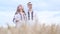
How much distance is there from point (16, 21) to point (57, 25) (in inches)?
70.6

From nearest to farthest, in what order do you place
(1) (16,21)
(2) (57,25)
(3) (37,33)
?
(3) (37,33)
(2) (57,25)
(1) (16,21)

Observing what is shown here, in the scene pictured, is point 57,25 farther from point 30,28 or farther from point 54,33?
point 30,28

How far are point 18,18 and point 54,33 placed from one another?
2.09m

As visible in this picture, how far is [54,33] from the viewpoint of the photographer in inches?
202

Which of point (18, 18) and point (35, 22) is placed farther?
point (18, 18)

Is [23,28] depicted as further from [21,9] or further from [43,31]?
[21,9]

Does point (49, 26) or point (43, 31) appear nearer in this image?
point (43, 31)

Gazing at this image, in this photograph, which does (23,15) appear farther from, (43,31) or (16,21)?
(43,31)

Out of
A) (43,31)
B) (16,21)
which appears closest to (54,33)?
(43,31)

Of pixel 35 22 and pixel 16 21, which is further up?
pixel 35 22

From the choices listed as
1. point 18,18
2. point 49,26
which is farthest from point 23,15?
point 49,26

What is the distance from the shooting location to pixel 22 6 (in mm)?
7188

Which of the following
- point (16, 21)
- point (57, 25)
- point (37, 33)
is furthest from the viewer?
point (16, 21)

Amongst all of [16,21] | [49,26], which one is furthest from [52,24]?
[16,21]
